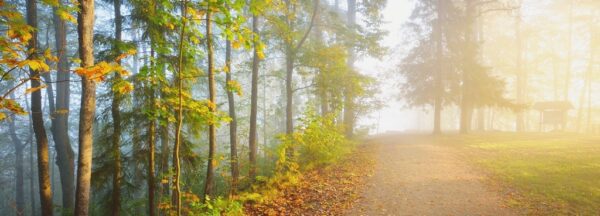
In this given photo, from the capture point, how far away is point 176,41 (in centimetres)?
747

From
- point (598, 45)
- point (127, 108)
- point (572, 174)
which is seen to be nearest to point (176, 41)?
point (127, 108)

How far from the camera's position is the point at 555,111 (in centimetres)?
2466

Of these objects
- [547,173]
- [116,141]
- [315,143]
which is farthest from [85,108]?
[547,173]

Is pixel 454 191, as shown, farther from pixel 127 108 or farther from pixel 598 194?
pixel 127 108

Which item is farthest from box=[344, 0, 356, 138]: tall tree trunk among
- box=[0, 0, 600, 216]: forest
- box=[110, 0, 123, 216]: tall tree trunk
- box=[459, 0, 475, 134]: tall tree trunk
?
box=[110, 0, 123, 216]: tall tree trunk

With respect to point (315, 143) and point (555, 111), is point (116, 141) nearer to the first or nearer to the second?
point (315, 143)

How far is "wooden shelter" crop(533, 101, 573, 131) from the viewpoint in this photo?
24062mm

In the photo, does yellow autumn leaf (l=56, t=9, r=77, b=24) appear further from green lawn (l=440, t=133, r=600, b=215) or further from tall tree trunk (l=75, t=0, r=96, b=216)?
green lawn (l=440, t=133, r=600, b=215)

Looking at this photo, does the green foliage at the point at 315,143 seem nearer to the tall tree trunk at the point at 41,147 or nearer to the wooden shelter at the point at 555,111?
the tall tree trunk at the point at 41,147

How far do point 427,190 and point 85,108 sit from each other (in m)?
8.46

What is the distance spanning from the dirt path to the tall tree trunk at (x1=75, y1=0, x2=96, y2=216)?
560cm

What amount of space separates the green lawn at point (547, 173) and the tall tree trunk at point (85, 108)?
9403 mm

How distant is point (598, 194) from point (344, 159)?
7589 mm

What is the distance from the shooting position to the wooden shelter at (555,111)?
24062mm
